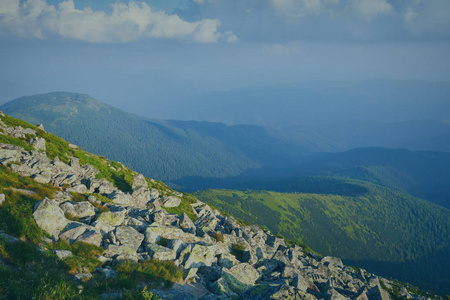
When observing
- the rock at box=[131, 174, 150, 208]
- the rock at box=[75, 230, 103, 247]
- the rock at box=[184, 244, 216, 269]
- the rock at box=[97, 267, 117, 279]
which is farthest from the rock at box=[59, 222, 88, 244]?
the rock at box=[131, 174, 150, 208]

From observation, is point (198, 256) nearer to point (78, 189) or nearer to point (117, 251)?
point (117, 251)

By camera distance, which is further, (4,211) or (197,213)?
(197,213)

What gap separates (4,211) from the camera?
14797 millimetres

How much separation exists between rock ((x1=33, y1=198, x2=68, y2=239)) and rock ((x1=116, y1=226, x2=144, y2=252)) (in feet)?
12.6

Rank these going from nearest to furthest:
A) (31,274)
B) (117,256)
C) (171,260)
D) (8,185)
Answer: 1. (31,274)
2. (117,256)
3. (171,260)
4. (8,185)

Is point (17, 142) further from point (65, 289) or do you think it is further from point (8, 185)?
point (65, 289)

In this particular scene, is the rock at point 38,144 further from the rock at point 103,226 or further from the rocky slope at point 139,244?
the rock at point 103,226

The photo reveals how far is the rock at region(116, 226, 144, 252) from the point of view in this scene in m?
17.9

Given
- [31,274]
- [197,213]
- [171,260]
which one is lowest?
[197,213]

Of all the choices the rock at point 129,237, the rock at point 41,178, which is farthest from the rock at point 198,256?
the rock at point 41,178

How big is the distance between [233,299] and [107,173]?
38.4 meters

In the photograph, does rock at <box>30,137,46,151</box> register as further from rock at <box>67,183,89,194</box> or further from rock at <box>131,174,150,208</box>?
rock at <box>131,174,150,208</box>

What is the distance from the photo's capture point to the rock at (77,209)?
19556 mm

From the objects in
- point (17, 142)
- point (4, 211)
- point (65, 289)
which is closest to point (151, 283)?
point (65, 289)
